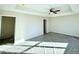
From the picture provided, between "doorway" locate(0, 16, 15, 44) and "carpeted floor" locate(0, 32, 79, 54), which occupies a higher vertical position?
"doorway" locate(0, 16, 15, 44)

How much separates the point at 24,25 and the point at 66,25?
459cm

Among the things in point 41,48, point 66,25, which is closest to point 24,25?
point 41,48

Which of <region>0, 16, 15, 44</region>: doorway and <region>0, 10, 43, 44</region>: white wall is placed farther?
<region>0, 16, 15, 44</region>: doorway

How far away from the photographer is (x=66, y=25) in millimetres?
9828

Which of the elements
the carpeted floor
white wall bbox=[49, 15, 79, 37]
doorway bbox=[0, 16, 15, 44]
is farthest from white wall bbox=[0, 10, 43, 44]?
white wall bbox=[49, 15, 79, 37]

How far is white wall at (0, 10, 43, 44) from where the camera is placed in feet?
20.1

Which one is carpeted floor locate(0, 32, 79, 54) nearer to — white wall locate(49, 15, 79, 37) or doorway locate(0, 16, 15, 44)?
doorway locate(0, 16, 15, 44)

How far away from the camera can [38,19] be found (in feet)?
31.4

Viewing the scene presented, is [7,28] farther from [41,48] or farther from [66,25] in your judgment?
[66,25]

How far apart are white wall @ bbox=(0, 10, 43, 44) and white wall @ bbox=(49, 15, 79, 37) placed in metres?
2.70

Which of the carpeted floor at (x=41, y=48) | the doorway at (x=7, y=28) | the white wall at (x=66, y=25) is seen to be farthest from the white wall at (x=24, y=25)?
the white wall at (x=66, y=25)
